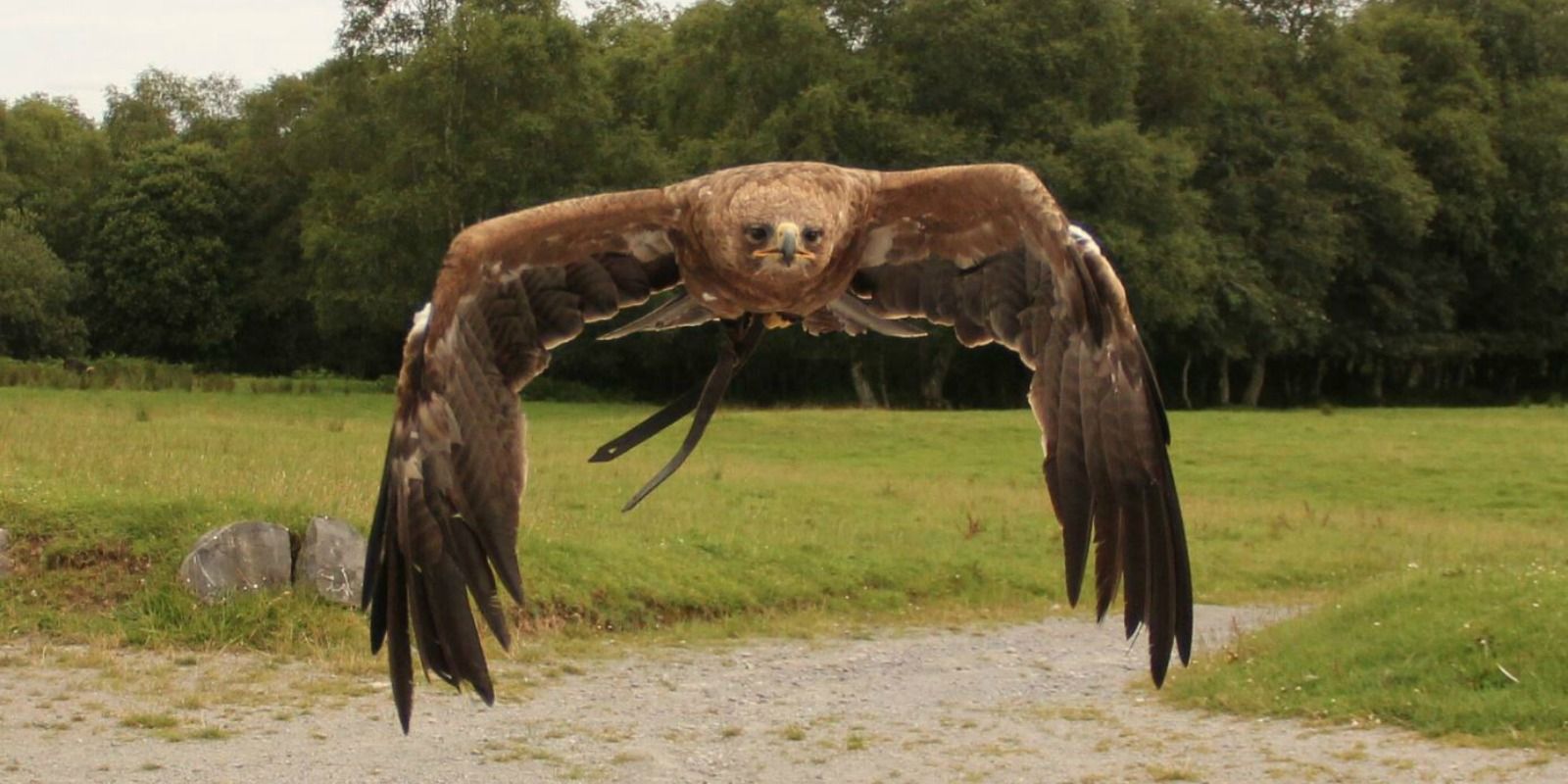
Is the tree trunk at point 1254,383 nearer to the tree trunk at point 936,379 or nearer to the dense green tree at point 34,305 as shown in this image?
the tree trunk at point 936,379

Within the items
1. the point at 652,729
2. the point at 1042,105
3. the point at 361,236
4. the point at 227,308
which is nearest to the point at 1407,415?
the point at 1042,105

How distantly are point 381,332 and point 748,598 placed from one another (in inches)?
1451

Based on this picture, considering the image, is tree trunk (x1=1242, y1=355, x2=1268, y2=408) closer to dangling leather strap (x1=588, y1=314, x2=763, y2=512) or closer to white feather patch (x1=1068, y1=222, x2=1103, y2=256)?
white feather patch (x1=1068, y1=222, x2=1103, y2=256)

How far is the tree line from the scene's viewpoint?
41.8 metres

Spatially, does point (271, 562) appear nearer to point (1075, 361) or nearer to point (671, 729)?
point (671, 729)

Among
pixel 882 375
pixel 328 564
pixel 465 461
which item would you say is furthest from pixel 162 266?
pixel 465 461

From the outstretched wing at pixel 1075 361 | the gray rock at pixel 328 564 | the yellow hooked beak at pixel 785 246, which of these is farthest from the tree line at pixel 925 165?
the yellow hooked beak at pixel 785 246

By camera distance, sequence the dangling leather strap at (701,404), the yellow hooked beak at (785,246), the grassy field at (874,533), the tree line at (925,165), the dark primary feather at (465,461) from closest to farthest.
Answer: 1. the yellow hooked beak at (785,246)
2. the dangling leather strap at (701,404)
3. the dark primary feather at (465,461)
4. the grassy field at (874,533)
5. the tree line at (925,165)

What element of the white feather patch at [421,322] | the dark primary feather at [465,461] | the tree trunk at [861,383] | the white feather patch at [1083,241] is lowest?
the tree trunk at [861,383]

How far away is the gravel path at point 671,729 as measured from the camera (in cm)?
1174

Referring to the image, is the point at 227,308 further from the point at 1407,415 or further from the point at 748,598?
the point at 748,598

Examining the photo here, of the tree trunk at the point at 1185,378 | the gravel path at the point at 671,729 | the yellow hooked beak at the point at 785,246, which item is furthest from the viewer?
the tree trunk at the point at 1185,378

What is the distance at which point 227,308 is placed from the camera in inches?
2253

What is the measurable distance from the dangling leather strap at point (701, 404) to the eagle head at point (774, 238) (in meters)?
0.18
